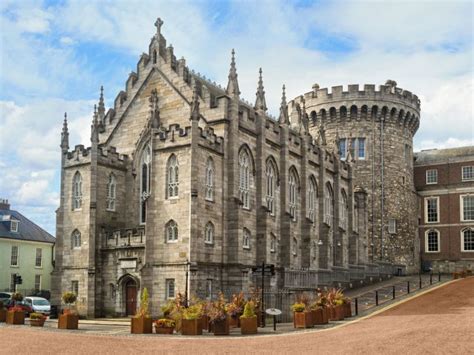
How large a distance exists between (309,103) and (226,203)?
30.0 m

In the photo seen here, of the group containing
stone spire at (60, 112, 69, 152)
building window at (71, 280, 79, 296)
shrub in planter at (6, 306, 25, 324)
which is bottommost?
shrub in planter at (6, 306, 25, 324)

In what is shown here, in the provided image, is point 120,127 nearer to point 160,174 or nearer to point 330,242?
point 160,174

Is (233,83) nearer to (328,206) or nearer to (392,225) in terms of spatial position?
(328,206)

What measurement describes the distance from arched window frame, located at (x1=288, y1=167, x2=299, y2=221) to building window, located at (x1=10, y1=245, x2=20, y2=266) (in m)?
28.7

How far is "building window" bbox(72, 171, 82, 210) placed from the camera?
3900 cm

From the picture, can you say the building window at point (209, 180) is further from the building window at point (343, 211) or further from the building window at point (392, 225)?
the building window at point (392, 225)

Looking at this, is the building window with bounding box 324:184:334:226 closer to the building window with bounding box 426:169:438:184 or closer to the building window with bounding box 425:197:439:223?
the building window with bounding box 425:197:439:223

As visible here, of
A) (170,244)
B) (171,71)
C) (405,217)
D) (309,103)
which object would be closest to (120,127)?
(171,71)

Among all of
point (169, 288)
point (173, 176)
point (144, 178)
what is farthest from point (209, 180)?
point (169, 288)

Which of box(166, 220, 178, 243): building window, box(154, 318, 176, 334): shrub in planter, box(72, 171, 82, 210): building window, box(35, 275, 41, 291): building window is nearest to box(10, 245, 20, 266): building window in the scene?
box(35, 275, 41, 291): building window

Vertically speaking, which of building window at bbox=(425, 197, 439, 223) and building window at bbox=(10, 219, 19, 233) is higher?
building window at bbox=(425, 197, 439, 223)

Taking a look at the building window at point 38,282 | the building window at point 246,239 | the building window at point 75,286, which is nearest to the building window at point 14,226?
the building window at point 38,282

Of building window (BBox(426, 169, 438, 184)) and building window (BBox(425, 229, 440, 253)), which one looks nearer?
building window (BBox(425, 229, 440, 253))

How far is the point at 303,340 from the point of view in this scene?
2208cm
